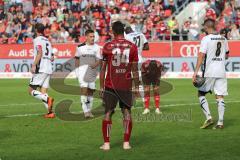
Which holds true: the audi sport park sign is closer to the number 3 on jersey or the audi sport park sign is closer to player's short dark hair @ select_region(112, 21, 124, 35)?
the number 3 on jersey

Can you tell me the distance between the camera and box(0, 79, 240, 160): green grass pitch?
11.2 metres

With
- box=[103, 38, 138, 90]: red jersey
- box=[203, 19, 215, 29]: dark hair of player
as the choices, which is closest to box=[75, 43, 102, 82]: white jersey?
box=[203, 19, 215, 29]: dark hair of player

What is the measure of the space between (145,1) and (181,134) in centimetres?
2843

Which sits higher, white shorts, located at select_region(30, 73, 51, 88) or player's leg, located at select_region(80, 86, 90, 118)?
white shorts, located at select_region(30, 73, 51, 88)

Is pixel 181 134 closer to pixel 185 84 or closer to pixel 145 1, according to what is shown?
pixel 185 84

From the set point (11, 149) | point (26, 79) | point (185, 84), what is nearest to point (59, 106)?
point (11, 149)

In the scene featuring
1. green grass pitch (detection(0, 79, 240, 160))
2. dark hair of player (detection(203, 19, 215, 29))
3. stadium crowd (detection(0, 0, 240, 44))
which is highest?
stadium crowd (detection(0, 0, 240, 44))

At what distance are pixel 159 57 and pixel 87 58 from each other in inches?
737

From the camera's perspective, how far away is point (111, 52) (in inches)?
467

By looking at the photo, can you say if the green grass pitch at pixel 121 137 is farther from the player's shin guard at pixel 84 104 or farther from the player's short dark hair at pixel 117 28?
the player's short dark hair at pixel 117 28

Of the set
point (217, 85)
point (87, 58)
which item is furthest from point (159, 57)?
point (217, 85)

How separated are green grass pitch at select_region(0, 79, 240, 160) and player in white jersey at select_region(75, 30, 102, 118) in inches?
29.3

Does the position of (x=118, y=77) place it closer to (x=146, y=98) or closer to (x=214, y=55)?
(x=214, y=55)

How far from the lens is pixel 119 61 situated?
11.9 meters
